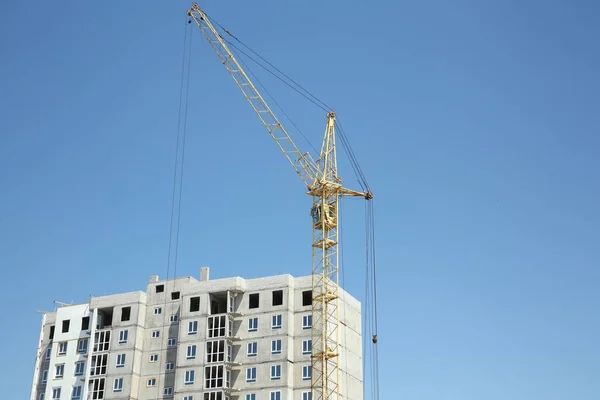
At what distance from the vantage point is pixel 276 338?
114750mm

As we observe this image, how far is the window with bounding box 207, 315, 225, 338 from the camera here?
117000mm

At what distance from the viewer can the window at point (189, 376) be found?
11546cm

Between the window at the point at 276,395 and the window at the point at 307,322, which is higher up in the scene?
the window at the point at 307,322

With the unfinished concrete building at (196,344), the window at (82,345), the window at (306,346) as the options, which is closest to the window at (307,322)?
the unfinished concrete building at (196,344)

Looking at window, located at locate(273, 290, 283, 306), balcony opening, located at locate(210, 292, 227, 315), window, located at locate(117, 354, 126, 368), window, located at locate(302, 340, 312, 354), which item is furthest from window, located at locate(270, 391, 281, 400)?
window, located at locate(117, 354, 126, 368)

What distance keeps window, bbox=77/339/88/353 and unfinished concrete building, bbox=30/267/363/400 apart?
0.15m

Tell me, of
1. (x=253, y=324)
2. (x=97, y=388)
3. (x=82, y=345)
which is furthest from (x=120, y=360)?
(x=253, y=324)

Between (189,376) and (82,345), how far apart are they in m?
22.7

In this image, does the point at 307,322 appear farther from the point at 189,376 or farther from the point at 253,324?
the point at 189,376

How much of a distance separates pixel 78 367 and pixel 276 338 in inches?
1333

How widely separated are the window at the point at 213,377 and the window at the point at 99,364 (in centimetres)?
1862

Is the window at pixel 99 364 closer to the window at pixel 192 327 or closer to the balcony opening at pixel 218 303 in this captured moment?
the window at pixel 192 327

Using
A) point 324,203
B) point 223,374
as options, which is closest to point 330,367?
point 223,374

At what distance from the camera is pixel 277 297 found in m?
118
